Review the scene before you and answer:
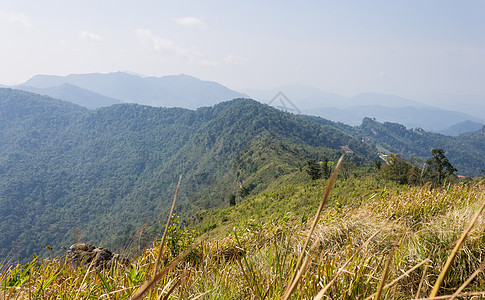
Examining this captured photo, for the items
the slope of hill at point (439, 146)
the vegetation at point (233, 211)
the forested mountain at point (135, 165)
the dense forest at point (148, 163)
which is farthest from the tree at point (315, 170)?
the slope of hill at point (439, 146)

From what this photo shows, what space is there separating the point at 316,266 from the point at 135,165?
522ft

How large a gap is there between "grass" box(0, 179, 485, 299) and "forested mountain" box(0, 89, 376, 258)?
6011cm

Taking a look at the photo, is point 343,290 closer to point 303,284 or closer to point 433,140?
point 303,284

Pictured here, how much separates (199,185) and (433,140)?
183487 millimetres

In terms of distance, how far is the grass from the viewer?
77.0 inches

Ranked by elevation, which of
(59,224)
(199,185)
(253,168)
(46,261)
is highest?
(46,261)

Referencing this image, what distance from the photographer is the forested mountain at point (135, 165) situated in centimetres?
8931

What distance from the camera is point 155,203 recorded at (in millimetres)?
107125

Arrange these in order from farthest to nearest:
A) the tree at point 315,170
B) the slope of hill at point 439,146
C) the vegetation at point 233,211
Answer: the slope of hill at point 439,146
the tree at point 315,170
the vegetation at point 233,211

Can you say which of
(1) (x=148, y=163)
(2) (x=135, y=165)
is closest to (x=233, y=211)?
(1) (x=148, y=163)

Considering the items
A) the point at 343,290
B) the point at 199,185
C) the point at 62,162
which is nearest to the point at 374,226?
the point at 343,290

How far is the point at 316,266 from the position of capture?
241 cm

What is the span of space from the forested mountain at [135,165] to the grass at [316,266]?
2367 inches

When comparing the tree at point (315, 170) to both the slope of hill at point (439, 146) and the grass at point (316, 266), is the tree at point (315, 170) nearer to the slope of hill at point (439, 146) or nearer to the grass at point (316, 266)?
the grass at point (316, 266)
